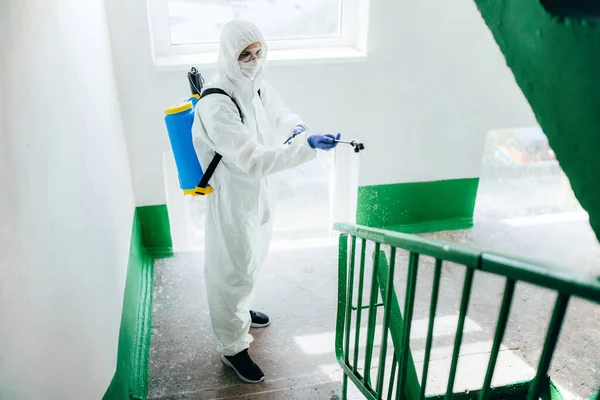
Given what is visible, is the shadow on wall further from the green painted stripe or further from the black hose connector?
the green painted stripe

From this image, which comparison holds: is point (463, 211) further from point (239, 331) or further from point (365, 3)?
point (239, 331)

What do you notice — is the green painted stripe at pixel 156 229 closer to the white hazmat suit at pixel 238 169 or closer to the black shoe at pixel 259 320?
the black shoe at pixel 259 320

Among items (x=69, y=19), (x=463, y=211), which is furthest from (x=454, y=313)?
(x=69, y=19)

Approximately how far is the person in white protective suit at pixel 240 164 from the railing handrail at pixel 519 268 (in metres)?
1.00

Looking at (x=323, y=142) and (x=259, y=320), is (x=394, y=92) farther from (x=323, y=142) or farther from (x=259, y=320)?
(x=259, y=320)

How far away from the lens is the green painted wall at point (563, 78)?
81 centimetres

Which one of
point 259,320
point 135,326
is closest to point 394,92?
point 259,320

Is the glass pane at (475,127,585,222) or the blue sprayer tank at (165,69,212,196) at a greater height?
the blue sprayer tank at (165,69,212,196)

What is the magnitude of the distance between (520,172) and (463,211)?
76 centimetres

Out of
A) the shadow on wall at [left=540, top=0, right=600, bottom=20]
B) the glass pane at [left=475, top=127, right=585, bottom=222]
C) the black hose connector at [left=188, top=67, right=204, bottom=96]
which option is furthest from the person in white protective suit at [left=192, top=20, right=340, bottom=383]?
the glass pane at [left=475, top=127, right=585, bottom=222]

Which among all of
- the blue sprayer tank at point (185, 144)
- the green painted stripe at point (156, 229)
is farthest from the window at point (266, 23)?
the green painted stripe at point (156, 229)

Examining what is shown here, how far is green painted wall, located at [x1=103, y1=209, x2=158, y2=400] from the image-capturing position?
2.10 metres

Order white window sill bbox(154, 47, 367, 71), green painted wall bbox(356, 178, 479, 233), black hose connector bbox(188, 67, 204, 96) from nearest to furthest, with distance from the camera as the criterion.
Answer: black hose connector bbox(188, 67, 204, 96), white window sill bbox(154, 47, 367, 71), green painted wall bbox(356, 178, 479, 233)

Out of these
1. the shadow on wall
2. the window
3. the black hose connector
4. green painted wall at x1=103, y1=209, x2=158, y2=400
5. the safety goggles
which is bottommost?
green painted wall at x1=103, y1=209, x2=158, y2=400
